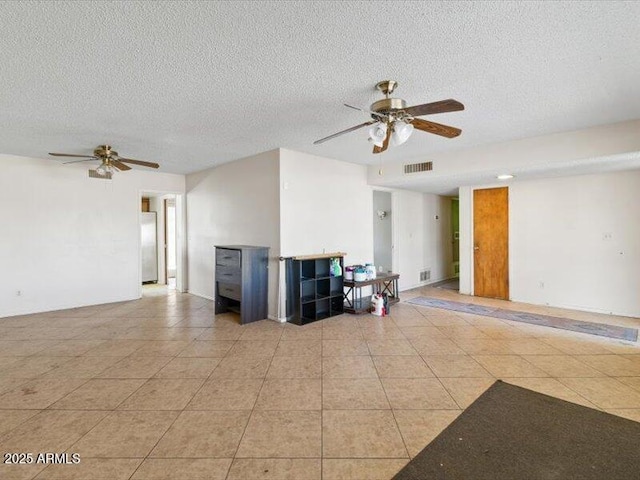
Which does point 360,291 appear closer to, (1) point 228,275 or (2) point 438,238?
(1) point 228,275

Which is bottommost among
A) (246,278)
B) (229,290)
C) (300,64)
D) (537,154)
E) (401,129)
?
(229,290)

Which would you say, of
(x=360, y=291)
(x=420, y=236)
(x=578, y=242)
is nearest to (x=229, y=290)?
(x=360, y=291)

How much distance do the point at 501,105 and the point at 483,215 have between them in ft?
11.6

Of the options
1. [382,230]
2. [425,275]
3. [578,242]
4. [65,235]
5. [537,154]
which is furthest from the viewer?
[425,275]

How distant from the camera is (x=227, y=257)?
4988mm

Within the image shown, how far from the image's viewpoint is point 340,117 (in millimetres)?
3512

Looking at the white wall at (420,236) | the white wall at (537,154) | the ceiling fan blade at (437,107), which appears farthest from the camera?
the white wall at (420,236)

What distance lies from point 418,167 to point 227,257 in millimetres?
3409

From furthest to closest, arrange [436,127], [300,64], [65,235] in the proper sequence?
[65,235]
[436,127]
[300,64]

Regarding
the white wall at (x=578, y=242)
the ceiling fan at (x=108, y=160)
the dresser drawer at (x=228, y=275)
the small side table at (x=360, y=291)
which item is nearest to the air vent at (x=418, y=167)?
the small side table at (x=360, y=291)

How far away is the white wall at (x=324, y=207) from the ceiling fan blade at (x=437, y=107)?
2534 millimetres

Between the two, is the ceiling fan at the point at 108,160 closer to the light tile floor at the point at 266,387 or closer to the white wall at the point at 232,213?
the white wall at the point at 232,213

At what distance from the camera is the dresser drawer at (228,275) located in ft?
15.6

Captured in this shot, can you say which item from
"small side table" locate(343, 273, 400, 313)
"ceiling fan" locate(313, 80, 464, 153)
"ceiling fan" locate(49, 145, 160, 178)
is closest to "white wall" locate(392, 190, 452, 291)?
"small side table" locate(343, 273, 400, 313)
